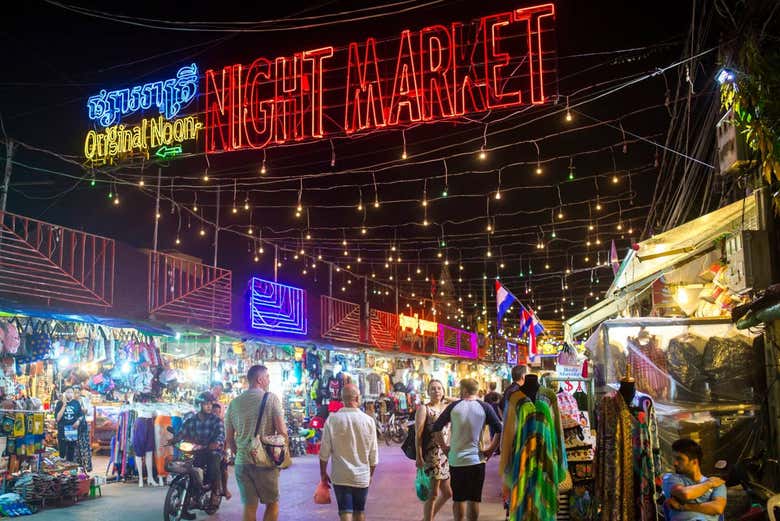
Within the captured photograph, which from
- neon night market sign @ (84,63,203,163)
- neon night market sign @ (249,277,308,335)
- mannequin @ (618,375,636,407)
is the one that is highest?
neon night market sign @ (84,63,203,163)

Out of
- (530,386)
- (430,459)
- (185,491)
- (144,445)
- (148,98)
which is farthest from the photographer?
(148,98)

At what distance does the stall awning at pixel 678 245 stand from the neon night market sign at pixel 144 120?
28.4 ft

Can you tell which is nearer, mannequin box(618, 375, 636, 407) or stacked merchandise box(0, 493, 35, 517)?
mannequin box(618, 375, 636, 407)

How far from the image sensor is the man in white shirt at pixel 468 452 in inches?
294

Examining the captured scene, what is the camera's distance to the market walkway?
9.73 meters

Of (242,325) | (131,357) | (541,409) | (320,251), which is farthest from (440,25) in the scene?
(320,251)

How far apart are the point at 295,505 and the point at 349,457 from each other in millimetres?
4414

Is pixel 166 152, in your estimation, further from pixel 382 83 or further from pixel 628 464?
pixel 628 464

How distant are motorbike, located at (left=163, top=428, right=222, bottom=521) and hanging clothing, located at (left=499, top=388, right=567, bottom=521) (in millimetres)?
5359

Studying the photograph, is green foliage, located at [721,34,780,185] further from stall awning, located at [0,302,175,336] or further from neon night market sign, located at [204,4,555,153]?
stall awning, located at [0,302,175,336]

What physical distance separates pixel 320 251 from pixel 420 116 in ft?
56.2

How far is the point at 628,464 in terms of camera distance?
5680 millimetres

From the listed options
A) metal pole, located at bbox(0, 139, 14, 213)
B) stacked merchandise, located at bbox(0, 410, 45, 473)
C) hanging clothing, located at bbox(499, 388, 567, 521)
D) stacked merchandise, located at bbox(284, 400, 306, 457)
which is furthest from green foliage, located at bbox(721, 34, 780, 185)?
stacked merchandise, located at bbox(284, 400, 306, 457)

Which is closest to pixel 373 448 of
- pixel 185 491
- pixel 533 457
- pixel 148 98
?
pixel 533 457
